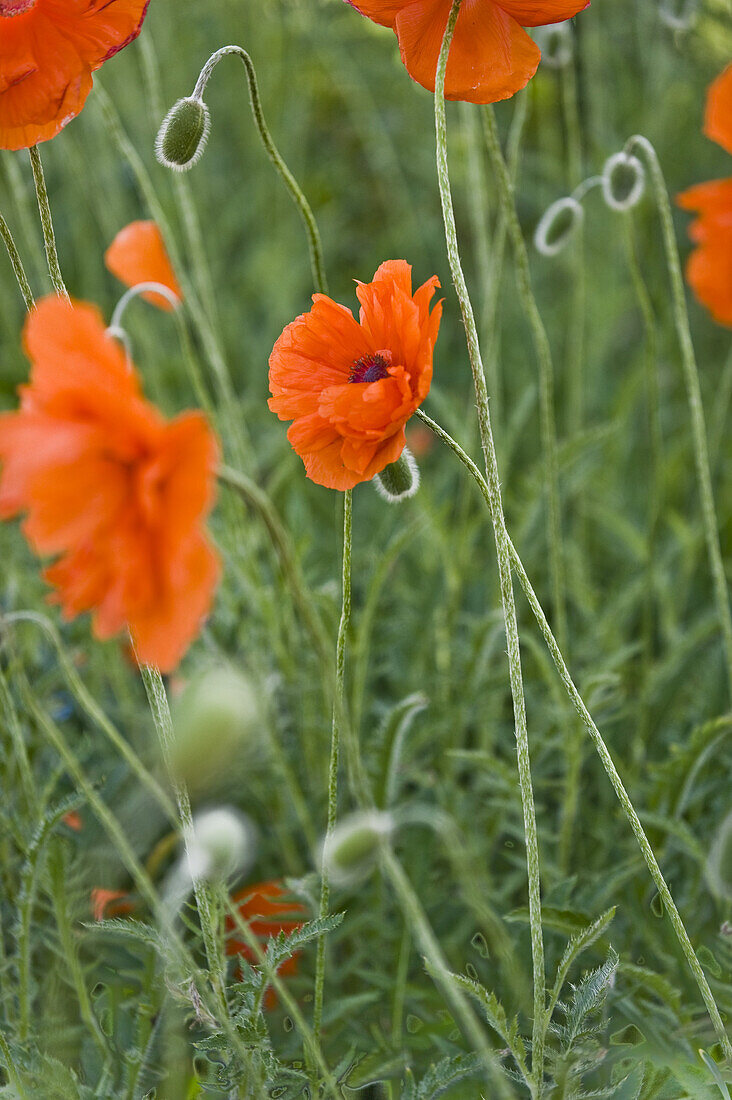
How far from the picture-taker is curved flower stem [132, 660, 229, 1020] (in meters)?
0.58

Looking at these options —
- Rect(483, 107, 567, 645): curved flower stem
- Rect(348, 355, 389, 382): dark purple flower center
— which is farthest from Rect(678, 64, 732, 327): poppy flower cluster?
Rect(348, 355, 389, 382): dark purple flower center

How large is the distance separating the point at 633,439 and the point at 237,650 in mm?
838

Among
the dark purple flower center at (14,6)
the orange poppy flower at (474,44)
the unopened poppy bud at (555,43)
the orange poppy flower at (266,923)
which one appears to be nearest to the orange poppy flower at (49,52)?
the dark purple flower center at (14,6)

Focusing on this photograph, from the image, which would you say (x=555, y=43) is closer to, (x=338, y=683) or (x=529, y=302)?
(x=529, y=302)

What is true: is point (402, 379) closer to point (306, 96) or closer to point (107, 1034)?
point (107, 1034)

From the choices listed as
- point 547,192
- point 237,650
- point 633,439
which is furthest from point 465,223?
point 237,650

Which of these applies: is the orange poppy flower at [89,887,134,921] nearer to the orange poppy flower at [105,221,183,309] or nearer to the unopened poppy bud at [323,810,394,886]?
the unopened poppy bud at [323,810,394,886]

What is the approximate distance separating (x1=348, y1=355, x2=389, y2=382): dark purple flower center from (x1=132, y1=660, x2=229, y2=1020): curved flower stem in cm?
21

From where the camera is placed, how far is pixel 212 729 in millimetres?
508

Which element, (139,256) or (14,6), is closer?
(14,6)

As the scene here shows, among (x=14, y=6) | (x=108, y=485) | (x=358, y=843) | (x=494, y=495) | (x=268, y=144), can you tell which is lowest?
(x=358, y=843)

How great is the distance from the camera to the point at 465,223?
2.27 metres

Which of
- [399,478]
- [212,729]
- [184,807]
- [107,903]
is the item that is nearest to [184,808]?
[184,807]

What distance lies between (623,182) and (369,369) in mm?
378
